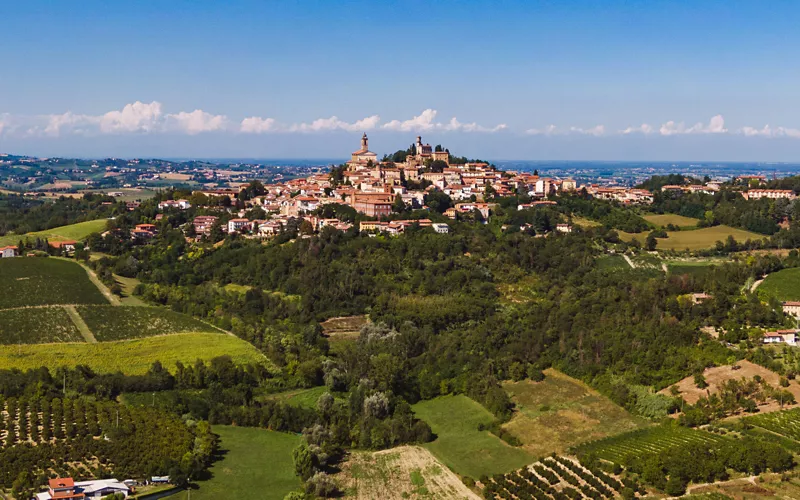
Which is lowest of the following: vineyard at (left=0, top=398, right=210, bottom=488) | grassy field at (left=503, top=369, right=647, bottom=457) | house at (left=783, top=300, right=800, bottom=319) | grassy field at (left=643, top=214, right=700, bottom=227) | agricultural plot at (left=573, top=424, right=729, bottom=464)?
grassy field at (left=503, top=369, right=647, bottom=457)

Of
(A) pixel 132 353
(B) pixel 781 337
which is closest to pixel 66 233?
(A) pixel 132 353

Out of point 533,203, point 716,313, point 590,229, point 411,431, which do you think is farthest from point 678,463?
point 533,203

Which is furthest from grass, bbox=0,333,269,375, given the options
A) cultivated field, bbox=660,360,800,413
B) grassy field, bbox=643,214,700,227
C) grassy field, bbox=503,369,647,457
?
grassy field, bbox=643,214,700,227

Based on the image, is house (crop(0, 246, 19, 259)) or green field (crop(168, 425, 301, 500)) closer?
green field (crop(168, 425, 301, 500))

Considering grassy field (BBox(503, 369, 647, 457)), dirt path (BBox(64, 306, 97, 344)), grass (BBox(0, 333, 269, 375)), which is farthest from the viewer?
dirt path (BBox(64, 306, 97, 344))

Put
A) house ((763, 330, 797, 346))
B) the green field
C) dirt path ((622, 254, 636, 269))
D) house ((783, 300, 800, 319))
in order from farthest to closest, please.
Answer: dirt path ((622, 254, 636, 269)), house ((783, 300, 800, 319)), house ((763, 330, 797, 346)), the green field

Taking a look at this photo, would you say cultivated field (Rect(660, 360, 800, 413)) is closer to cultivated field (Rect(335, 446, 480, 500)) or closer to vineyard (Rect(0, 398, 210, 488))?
cultivated field (Rect(335, 446, 480, 500))

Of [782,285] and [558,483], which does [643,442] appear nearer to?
[558,483]
